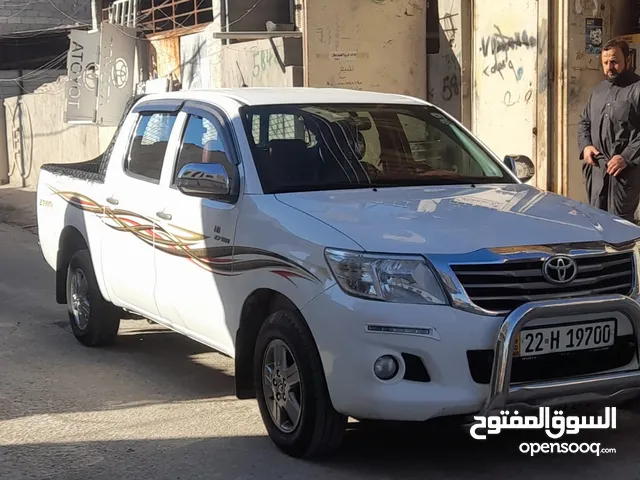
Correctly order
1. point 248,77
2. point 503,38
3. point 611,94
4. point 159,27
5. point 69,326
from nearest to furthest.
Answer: point 611,94
point 69,326
point 503,38
point 248,77
point 159,27

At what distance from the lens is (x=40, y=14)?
2606 cm

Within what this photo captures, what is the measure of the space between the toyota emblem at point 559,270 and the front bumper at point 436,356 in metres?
0.11

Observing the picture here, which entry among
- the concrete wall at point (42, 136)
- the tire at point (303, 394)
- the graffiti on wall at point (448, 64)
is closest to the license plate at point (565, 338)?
the tire at point (303, 394)

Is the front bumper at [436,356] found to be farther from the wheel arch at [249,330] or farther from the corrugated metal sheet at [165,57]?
the corrugated metal sheet at [165,57]

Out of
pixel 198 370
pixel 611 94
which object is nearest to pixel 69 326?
pixel 198 370

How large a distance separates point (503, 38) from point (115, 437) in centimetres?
713

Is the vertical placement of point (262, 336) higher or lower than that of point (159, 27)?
lower

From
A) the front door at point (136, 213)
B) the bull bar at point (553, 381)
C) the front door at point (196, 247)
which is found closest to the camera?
the bull bar at point (553, 381)

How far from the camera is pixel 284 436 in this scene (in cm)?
487

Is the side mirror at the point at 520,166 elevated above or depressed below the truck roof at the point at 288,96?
below

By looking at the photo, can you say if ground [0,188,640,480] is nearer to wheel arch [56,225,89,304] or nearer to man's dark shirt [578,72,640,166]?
wheel arch [56,225,89,304]

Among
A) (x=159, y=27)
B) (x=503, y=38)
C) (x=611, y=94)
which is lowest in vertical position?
(x=611, y=94)

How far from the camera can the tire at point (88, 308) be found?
23.7 ft

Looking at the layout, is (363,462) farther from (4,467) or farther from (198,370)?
(198,370)
